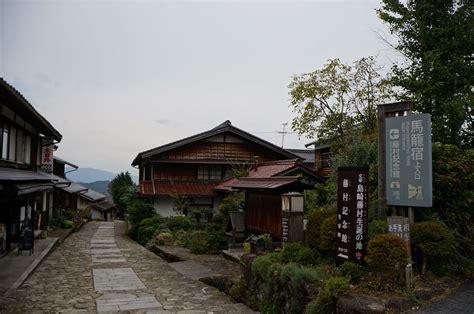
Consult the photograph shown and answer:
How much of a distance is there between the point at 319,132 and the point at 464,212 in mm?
10800

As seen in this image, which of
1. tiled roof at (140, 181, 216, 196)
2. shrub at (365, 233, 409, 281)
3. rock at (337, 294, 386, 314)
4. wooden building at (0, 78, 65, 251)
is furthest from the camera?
tiled roof at (140, 181, 216, 196)

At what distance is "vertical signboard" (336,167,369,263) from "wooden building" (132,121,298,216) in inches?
667

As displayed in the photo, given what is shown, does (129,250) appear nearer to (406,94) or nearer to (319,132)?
(319,132)

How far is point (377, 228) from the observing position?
27.6 feet

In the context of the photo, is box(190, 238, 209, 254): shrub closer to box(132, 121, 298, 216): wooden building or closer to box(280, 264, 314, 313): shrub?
box(132, 121, 298, 216): wooden building

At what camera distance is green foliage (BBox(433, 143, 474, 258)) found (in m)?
9.08

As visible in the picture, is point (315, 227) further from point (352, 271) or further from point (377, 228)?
point (352, 271)

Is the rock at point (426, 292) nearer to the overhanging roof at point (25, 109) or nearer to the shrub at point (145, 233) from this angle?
the overhanging roof at point (25, 109)

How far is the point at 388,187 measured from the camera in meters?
8.84

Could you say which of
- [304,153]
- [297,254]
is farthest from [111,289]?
[304,153]

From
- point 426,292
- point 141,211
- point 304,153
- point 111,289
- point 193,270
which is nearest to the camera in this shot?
point 426,292

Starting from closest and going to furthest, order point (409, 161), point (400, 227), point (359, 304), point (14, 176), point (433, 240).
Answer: point (359, 304)
point (400, 227)
point (433, 240)
point (409, 161)
point (14, 176)

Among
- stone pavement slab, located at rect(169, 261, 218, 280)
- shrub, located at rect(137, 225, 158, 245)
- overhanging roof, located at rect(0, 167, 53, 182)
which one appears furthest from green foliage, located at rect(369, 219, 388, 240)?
shrub, located at rect(137, 225, 158, 245)

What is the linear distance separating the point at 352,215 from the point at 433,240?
179 cm
